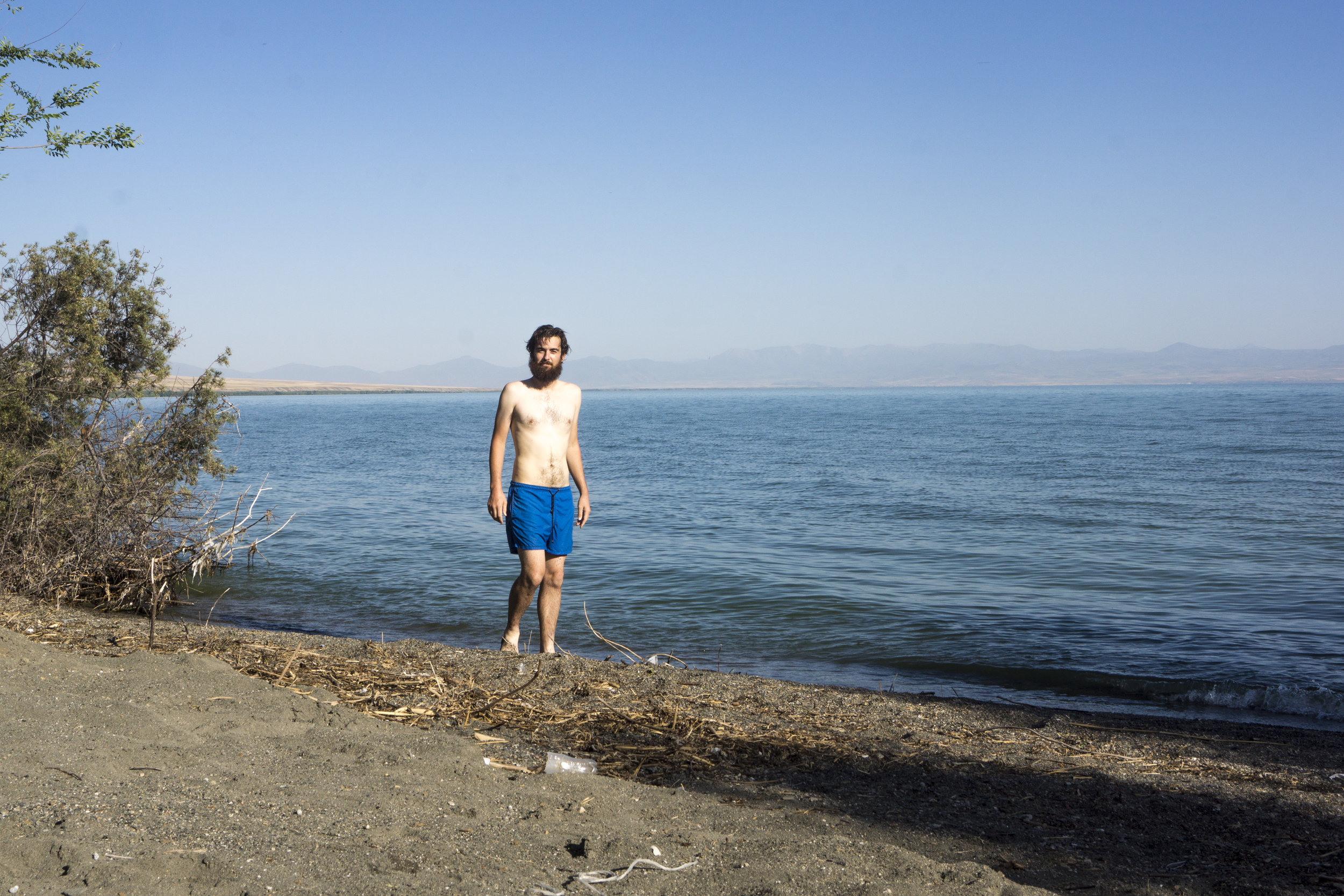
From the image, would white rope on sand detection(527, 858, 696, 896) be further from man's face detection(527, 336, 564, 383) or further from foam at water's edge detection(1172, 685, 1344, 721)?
foam at water's edge detection(1172, 685, 1344, 721)

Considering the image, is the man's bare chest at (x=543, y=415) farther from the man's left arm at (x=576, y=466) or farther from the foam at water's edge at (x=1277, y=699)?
the foam at water's edge at (x=1277, y=699)

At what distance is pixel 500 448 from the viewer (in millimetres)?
6383

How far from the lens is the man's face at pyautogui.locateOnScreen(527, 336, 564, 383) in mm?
6320

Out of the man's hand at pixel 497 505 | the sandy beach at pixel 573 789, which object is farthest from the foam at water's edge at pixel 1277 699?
the man's hand at pixel 497 505

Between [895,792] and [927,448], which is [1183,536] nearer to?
[895,792]

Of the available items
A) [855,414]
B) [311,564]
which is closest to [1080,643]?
[311,564]

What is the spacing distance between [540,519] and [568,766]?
8.58 feet

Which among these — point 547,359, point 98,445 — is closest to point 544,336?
point 547,359

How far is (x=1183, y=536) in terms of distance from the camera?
14.7m

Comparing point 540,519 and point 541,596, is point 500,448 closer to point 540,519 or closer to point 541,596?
point 540,519

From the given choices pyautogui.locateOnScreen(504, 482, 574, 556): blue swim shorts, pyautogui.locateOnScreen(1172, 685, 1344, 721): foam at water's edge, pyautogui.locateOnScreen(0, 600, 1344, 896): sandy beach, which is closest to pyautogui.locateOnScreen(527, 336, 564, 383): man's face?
pyautogui.locateOnScreen(504, 482, 574, 556): blue swim shorts

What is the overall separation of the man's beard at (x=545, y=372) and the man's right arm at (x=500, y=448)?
0.18 metres

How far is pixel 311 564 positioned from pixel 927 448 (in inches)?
1093

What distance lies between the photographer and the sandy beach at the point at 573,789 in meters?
2.72
